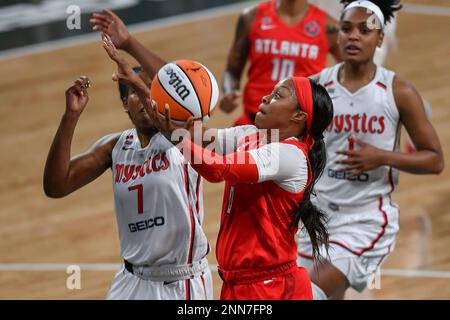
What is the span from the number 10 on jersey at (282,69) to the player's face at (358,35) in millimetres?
1512

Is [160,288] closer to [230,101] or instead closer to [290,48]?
[230,101]

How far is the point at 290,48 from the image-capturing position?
7.94 metres

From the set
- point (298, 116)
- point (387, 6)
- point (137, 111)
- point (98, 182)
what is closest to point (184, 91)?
point (137, 111)

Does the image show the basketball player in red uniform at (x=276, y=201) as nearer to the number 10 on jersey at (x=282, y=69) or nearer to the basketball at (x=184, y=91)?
the basketball at (x=184, y=91)

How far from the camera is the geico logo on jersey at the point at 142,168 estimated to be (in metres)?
5.24

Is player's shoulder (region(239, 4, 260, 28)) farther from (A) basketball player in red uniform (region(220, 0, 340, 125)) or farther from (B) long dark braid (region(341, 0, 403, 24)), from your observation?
(B) long dark braid (region(341, 0, 403, 24))

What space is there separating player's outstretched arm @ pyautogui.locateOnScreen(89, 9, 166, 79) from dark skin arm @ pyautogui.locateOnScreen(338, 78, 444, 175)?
145 cm

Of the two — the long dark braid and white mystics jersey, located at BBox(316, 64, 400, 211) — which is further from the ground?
the long dark braid

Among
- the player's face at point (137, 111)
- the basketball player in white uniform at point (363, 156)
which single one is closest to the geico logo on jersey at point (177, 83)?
the player's face at point (137, 111)

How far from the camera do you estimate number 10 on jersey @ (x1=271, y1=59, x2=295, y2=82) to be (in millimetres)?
7941

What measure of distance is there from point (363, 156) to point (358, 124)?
1.18 feet

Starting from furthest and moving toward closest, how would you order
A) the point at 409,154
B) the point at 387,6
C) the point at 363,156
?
the point at 387,6, the point at 409,154, the point at 363,156

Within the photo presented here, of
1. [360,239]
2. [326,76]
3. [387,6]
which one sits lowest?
[360,239]

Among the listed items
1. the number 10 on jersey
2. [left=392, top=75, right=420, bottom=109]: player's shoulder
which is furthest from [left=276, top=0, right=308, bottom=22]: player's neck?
[left=392, top=75, right=420, bottom=109]: player's shoulder
